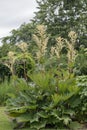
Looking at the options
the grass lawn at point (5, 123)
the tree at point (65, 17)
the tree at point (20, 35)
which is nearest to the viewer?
the grass lawn at point (5, 123)

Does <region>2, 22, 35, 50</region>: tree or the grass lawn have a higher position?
<region>2, 22, 35, 50</region>: tree

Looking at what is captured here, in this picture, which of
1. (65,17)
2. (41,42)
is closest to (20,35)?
(65,17)

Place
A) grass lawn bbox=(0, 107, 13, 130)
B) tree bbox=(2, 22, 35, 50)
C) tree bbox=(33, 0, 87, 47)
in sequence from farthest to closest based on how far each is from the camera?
tree bbox=(2, 22, 35, 50) → tree bbox=(33, 0, 87, 47) → grass lawn bbox=(0, 107, 13, 130)

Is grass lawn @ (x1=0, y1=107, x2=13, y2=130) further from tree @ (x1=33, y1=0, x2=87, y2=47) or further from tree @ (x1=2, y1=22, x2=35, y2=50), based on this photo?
tree @ (x1=2, y1=22, x2=35, y2=50)

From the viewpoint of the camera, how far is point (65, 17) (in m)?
21.9

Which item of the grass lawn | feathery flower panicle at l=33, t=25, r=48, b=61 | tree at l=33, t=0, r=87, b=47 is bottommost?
the grass lawn

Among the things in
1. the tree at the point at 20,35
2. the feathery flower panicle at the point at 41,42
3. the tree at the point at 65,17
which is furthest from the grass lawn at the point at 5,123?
the tree at the point at 20,35

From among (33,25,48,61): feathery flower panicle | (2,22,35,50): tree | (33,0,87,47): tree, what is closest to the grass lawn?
(33,25,48,61): feathery flower panicle

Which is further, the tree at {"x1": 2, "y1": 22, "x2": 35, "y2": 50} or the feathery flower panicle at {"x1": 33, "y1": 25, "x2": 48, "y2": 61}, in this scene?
the tree at {"x1": 2, "y1": 22, "x2": 35, "y2": 50}

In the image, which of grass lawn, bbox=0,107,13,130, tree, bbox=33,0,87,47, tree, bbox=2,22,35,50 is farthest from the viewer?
tree, bbox=2,22,35,50

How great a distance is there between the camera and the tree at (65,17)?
21516 mm

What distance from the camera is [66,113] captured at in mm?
7137

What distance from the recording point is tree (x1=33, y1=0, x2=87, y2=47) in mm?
21516

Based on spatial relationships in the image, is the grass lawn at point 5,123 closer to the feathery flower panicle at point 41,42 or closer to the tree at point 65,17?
the feathery flower panicle at point 41,42
